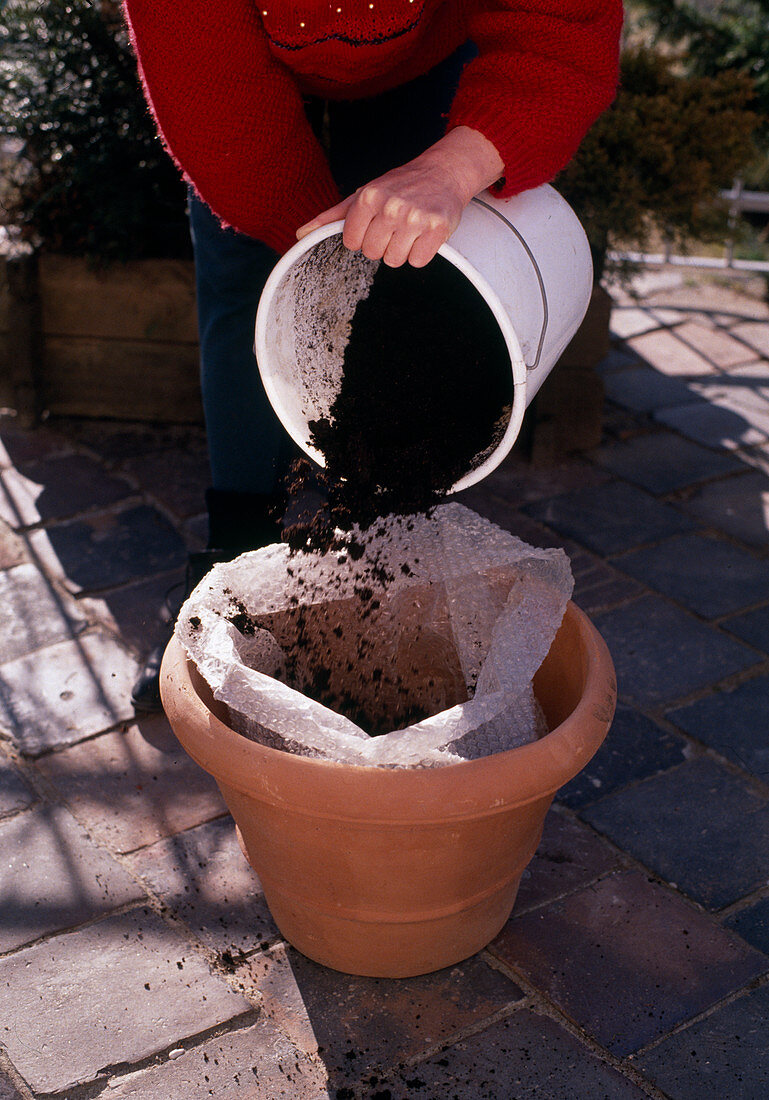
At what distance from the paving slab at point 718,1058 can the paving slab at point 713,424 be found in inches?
83.1

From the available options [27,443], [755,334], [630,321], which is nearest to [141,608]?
[27,443]

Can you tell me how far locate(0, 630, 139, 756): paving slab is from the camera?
2.03 m

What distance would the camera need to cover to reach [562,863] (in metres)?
1.75

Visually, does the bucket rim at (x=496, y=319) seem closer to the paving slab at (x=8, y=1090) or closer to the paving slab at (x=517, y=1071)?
the paving slab at (x=517, y=1071)

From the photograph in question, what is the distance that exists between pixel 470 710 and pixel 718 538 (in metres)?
1.64

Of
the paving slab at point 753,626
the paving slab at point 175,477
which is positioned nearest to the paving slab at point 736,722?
the paving slab at point 753,626

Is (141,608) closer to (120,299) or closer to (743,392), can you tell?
(120,299)

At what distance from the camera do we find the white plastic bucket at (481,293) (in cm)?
133

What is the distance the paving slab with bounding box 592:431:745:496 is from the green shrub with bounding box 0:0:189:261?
1.48 metres

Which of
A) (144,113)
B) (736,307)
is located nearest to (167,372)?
(144,113)

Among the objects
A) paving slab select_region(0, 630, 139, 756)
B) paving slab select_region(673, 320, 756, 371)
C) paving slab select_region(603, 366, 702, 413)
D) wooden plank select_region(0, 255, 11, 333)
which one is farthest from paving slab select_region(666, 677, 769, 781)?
wooden plank select_region(0, 255, 11, 333)

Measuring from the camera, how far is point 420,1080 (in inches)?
54.1

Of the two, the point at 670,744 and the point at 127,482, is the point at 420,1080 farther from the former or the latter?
the point at 127,482

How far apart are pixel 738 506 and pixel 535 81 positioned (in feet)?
5.88
